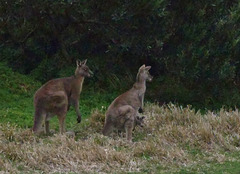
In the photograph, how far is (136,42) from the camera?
1410 cm

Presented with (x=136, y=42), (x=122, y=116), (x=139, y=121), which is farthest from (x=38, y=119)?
(x=136, y=42)

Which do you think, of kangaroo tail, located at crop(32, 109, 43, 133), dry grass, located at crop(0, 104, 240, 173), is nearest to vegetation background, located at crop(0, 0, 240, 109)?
dry grass, located at crop(0, 104, 240, 173)

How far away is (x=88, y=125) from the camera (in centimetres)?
1145

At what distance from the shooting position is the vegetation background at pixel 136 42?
45.1ft

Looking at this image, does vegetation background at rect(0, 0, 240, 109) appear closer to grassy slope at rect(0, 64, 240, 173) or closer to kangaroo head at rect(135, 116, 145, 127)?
grassy slope at rect(0, 64, 240, 173)

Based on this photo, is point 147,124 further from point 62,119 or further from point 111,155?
point 111,155

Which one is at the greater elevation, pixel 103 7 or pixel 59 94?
pixel 103 7

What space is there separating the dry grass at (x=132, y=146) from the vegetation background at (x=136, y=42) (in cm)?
280

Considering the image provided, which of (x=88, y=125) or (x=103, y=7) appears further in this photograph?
(x=103, y=7)

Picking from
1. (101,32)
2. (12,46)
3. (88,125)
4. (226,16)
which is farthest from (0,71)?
(226,16)

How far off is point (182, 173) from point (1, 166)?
2.54 m

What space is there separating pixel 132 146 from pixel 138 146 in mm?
304

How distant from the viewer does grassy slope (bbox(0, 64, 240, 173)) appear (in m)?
8.70

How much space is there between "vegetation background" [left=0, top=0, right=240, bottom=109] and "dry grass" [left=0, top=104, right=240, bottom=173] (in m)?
2.80
